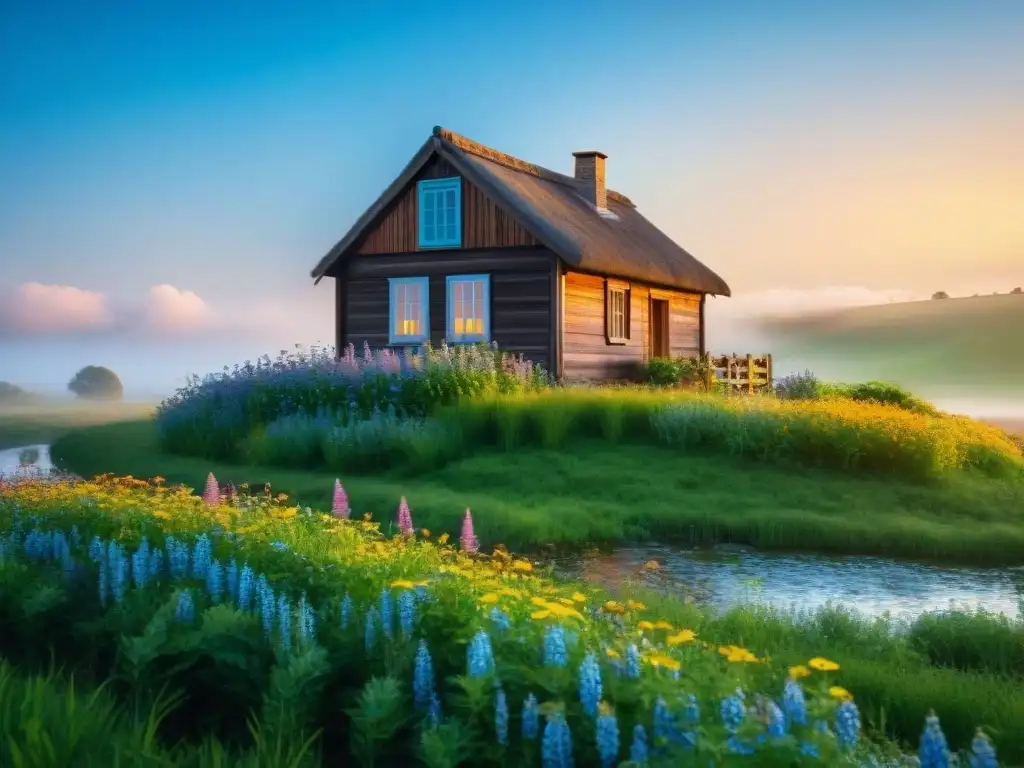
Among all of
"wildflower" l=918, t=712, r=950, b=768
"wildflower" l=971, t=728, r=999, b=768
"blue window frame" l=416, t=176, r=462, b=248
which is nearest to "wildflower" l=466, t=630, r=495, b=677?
"wildflower" l=918, t=712, r=950, b=768

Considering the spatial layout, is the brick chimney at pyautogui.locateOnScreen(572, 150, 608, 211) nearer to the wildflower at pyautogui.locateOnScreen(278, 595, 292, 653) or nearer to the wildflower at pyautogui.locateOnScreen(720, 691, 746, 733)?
the wildflower at pyautogui.locateOnScreen(278, 595, 292, 653)

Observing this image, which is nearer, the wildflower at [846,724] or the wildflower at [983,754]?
the wildflower at [983,754]

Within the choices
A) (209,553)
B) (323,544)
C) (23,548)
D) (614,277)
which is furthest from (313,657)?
(614,277)

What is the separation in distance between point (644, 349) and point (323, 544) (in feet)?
68.5

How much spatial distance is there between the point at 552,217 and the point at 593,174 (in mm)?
6461

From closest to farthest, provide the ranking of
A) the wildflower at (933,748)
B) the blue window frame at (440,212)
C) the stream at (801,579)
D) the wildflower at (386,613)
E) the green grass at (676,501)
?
the wildflower at (933,748)
the wildflower at (386,613)
the stream at (801,579)
the green grass at (676,501)
the blue window frame at (440,212)

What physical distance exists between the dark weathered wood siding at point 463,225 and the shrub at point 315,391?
10.5 ft

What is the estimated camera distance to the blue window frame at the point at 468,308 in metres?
23.5

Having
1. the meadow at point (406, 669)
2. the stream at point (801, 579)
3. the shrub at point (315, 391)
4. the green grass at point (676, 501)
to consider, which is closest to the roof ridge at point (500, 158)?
the shrub at point (315, 391)

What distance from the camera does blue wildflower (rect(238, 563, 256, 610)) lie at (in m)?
5.62

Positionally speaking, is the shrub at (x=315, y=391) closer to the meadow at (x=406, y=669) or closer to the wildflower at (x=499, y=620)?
the meadow at (x=406, y=669)

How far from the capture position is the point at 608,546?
38.1ft

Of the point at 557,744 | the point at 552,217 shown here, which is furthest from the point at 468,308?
the point at 557,744

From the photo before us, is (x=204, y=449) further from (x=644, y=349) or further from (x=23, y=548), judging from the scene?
(x=644, y=349)
